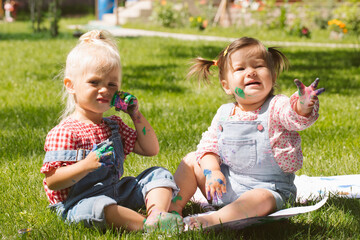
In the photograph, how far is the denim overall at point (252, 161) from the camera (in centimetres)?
269

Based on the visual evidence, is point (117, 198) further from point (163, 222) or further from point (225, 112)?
point (225, 112)

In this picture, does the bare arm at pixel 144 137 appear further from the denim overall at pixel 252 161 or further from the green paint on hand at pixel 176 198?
the denim overall at pixel 252 161

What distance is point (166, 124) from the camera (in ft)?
15.4

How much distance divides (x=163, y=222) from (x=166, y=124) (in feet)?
7.60

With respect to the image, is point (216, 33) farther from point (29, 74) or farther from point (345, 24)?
point (29, 74)

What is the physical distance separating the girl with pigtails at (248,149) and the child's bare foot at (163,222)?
3.6 inches

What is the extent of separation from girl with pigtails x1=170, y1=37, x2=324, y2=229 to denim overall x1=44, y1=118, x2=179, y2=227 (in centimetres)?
20

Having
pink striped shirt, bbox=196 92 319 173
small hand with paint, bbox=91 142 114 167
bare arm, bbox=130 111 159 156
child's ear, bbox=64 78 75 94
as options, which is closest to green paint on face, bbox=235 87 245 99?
pink striped shirt, bbox=196 92 319 173

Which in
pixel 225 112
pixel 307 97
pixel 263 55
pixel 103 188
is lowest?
pixel 103 188

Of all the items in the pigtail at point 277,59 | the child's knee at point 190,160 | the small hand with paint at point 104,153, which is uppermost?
the pigtail at point 277,59

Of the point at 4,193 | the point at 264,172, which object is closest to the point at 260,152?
the point at 264,172

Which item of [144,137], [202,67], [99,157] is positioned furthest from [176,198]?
[202,67]

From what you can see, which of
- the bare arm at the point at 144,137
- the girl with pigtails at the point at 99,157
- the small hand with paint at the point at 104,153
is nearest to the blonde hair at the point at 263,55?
the bare arm at the point at 144,137

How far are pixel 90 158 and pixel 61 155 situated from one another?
0.20m
